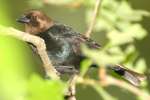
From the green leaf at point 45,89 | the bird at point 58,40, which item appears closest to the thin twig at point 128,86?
the green leaf at point 45,89

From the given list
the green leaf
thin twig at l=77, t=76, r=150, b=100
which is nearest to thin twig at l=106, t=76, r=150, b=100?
thin twig at l=77, t=76, r=150, b=100

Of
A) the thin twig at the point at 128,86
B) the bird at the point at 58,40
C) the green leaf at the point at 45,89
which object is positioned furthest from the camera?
the bird at the point at 58,40

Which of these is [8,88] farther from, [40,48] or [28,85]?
[40,48]

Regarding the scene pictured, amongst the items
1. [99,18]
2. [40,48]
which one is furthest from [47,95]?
[99,18]

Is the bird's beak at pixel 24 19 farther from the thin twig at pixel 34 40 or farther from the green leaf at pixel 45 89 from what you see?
the green leaf at pixel 45 89

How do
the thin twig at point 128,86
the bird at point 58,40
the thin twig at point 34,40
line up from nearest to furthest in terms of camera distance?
the thin twig at point 34,40 < the thin twig at point 128,86 < the bird at point 58,40

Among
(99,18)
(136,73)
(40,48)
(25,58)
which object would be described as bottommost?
(136,73)

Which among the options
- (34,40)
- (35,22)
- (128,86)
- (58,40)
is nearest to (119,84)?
(128,86)

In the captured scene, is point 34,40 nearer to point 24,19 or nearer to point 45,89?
point 45,89
